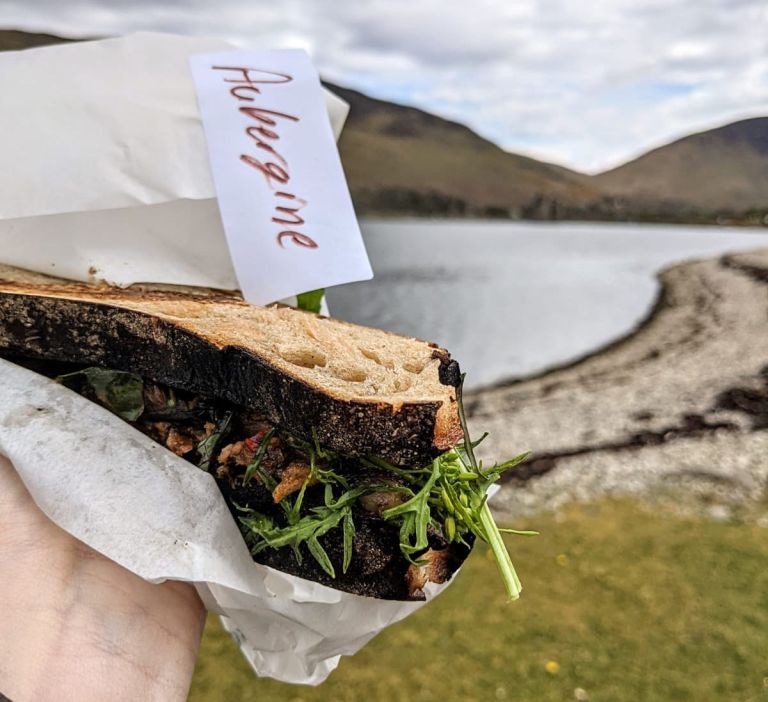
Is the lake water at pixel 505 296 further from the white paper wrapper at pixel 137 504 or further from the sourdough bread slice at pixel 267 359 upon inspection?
the white paper wrapper at pixel 137 504

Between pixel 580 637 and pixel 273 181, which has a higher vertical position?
pixel 273 181

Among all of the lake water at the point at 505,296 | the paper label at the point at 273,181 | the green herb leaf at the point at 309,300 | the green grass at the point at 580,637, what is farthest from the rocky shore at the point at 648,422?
the paper label at the point at 273,181

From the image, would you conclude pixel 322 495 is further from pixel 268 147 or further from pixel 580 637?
pixel 580 637

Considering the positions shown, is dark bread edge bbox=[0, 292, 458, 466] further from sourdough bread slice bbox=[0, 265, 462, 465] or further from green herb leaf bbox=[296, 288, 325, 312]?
green herb leaf bbox=[296, 288, 325, 312]

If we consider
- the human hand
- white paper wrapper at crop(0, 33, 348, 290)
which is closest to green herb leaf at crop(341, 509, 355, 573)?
the human hand

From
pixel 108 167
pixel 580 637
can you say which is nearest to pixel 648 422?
pixel 580 637

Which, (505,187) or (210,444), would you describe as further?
(505,187)
